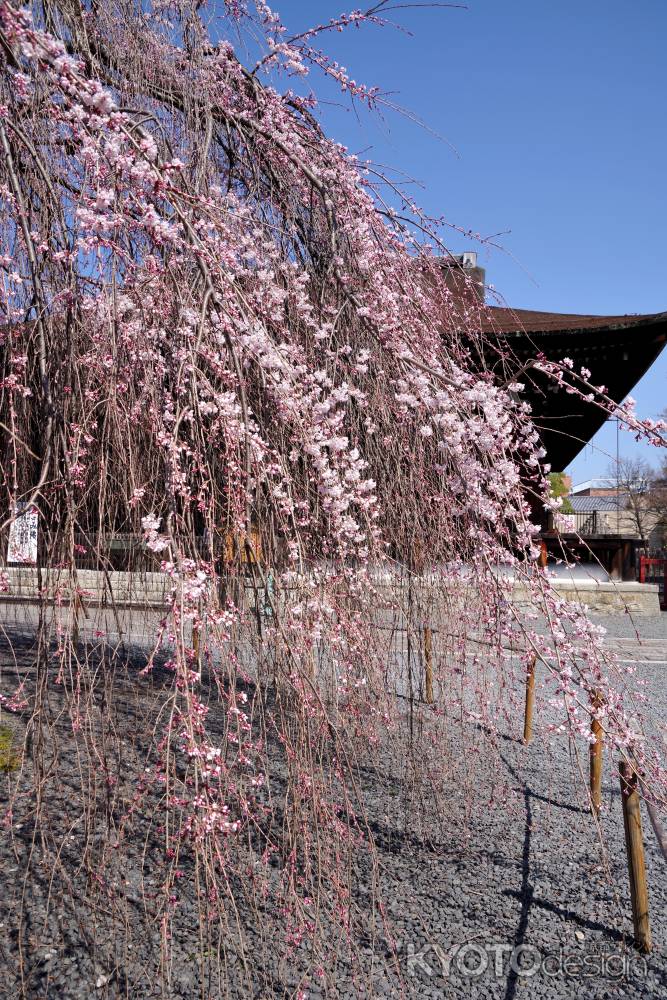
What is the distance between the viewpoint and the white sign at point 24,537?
5.11 feet

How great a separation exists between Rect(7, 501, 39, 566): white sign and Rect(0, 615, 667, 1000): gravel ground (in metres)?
0.22

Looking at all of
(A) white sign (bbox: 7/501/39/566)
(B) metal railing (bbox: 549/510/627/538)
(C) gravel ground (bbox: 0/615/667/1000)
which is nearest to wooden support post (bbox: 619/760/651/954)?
(C) gravel ground (bbox: 0/615/667/1000)

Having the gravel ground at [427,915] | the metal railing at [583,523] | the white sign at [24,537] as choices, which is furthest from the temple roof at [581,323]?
the white sign at [24,537]

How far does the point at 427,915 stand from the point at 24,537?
1782mm

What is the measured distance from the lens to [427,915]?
2.40 meters

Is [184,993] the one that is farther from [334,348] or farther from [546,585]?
[334,348]

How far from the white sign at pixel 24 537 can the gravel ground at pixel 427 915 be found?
222mm

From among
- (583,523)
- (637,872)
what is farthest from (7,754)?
(583,523)

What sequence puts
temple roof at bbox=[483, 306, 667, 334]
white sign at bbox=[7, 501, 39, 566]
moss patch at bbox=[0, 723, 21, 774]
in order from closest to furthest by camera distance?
1. white sign at bbox=[7, 501, 39, 566]
2. moss patch at bbox=[0, 723, 21, 774]
3. temple roof at bbox=[483, 306, 667, 334]

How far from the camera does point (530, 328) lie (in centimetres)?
541

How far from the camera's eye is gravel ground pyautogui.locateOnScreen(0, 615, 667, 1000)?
79.5 inches

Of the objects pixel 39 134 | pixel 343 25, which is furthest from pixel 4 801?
pixel 343 25

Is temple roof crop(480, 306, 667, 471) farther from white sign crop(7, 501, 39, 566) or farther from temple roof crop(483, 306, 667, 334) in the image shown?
white sign crop(7, 501, 39, 566)

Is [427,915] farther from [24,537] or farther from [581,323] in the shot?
[581,323]
